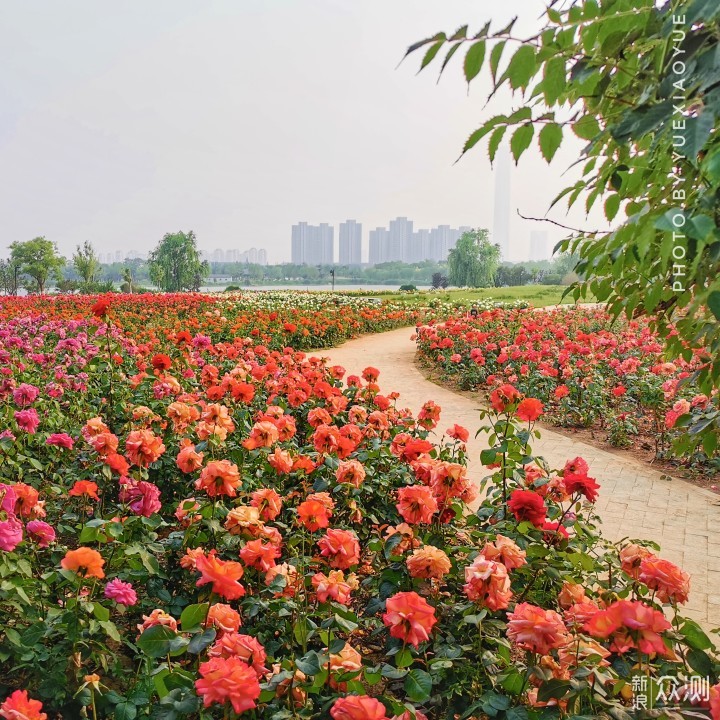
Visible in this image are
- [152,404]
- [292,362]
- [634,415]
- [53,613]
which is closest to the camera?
[53,613]

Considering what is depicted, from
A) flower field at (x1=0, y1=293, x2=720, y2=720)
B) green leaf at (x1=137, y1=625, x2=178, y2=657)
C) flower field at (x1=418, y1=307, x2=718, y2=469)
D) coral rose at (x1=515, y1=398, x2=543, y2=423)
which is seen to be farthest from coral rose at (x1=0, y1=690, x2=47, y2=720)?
flower field at (x1=418, y1=307, x2=718, y2=469)

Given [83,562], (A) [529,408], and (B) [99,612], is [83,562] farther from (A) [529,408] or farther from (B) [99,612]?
(A) [529,408]

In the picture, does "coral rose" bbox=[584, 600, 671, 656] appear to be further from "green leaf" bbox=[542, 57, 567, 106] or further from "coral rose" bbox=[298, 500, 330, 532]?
"green leaf" bbox=[542, 57, 567, 106]

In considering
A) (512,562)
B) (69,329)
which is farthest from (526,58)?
(69,329)

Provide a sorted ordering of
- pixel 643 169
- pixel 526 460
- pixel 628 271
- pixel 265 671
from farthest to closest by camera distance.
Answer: pixel 526 460 < pixel 628 271 < pixel 265 671 < pixel 643 169

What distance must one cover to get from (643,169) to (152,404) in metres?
3.60

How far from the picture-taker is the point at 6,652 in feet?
6.29

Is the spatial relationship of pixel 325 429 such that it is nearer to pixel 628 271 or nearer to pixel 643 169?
pixel 628 271

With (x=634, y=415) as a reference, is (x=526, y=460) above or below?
above

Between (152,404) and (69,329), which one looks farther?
(69,329)

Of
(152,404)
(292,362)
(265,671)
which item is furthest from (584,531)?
(292,362)

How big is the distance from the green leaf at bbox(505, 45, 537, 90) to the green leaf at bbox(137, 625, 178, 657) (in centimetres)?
172

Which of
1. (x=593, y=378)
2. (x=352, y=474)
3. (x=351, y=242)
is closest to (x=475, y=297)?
(x=593, y=378)

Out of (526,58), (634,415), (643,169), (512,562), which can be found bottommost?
(634,415)
